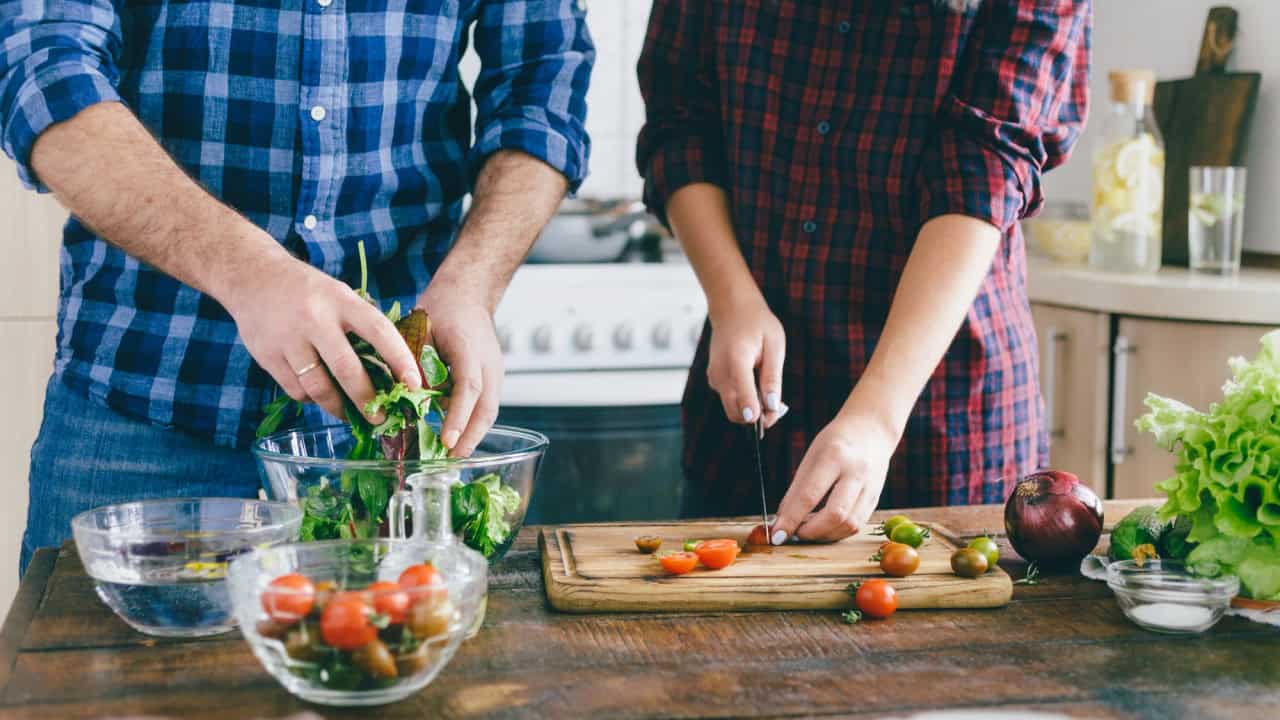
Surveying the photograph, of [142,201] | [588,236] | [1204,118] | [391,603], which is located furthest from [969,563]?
[1204,118]

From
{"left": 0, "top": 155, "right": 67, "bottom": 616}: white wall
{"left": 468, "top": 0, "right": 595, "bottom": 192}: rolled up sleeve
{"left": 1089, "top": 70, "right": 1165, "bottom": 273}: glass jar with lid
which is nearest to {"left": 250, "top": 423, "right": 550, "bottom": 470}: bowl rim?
{"left": 468, "top": 0, "right": 595, "bottom": 192}: rolled up sleeve

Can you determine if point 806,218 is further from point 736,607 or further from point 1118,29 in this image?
point 1118,29

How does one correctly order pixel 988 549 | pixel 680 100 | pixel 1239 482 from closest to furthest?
pixel 1239 482 < pixel 988 549 < pixel 680 100

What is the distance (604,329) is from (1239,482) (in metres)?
1.62

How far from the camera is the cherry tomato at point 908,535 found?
1206 millimetres

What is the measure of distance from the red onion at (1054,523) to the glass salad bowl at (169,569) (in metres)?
0.66

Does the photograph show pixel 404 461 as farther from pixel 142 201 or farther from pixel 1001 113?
pixel 1001 113

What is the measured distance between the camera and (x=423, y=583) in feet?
2.80

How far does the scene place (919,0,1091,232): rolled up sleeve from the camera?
1.40 metres

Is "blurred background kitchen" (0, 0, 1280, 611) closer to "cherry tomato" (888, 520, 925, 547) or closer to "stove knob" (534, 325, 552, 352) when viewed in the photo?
"stove knob" (534, 325, 552, 352)

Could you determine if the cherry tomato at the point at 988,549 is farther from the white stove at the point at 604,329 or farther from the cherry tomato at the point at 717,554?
the white stove at the point at 604,329

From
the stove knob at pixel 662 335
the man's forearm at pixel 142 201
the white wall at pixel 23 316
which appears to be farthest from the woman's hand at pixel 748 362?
the white wall at pixel 23 316

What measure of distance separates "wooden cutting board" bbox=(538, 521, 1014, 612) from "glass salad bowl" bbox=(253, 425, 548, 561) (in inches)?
2.5

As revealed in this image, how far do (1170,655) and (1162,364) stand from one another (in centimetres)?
141
